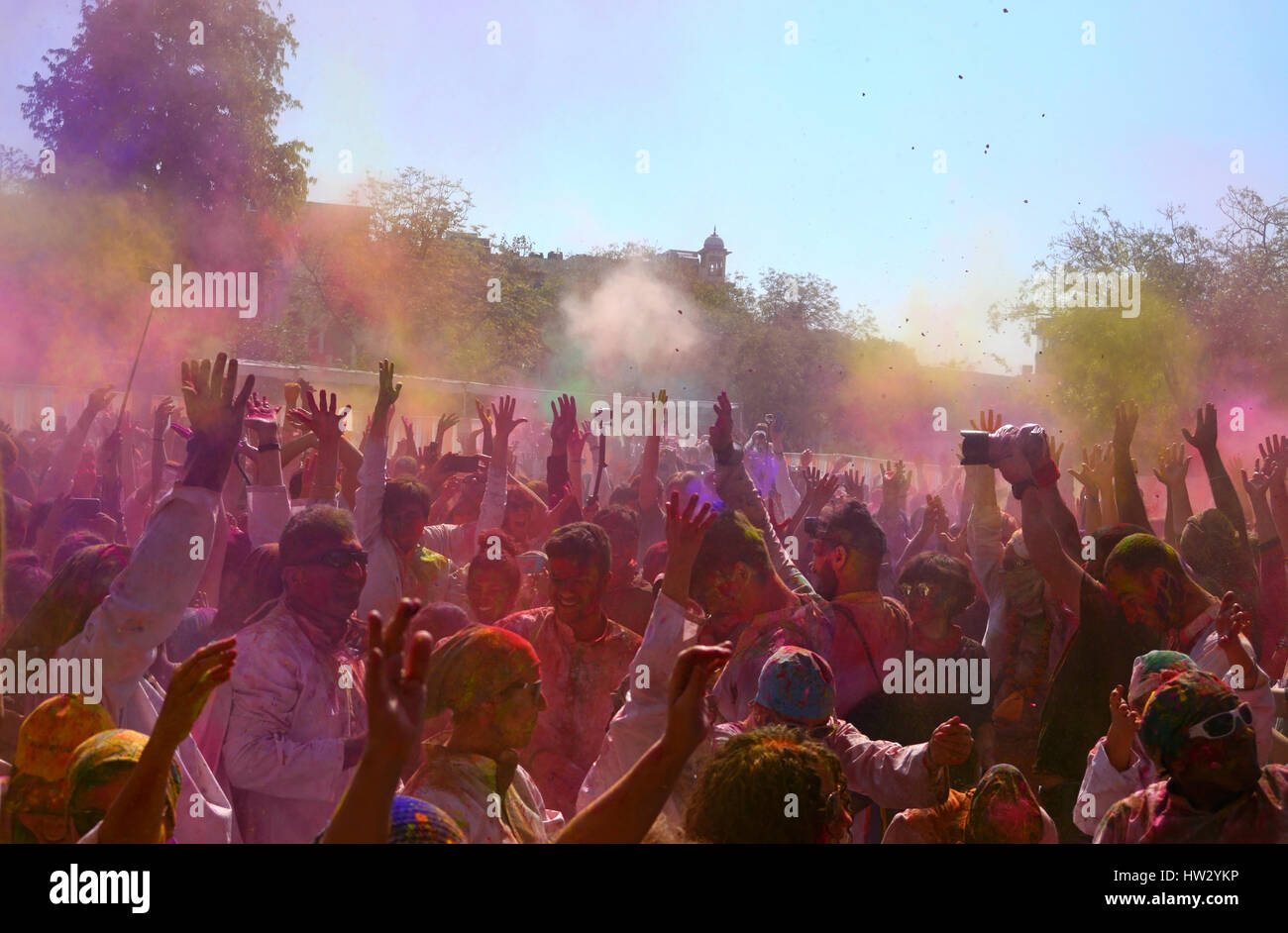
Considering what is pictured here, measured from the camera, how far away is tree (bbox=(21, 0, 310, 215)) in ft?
74.4

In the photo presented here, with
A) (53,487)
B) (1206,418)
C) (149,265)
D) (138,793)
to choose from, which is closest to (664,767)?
(138,793)

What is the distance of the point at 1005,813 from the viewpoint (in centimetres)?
297

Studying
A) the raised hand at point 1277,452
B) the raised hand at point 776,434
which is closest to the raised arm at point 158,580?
the raised hand at point 1277,452

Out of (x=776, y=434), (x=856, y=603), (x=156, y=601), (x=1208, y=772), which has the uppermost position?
(x=776, y=434)

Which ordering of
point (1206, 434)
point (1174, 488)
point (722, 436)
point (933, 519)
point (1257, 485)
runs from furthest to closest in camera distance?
point (933, 519)
point (1174, 488)
point (1257, 485)
point (1206, 434)
point (722, 436)

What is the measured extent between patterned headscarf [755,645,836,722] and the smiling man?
3.05 feet

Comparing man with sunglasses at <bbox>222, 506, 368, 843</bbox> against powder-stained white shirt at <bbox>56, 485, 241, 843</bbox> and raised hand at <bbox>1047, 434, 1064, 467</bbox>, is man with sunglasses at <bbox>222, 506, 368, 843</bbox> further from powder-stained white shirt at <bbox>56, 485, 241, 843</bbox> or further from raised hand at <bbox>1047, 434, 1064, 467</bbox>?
raised hand at <bbox>1047, 434, 1064, 467</bbox>

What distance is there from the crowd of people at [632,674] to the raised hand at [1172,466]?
74 cm

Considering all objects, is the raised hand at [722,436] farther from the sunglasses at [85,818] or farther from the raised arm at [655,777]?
the sunglasses at [85,818]

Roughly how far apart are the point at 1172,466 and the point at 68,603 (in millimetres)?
5776

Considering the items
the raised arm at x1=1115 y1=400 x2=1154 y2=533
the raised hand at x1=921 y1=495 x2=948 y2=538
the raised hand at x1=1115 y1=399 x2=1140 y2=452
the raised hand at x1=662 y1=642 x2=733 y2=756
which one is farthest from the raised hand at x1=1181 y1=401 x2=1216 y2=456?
the raised hand at x1=662 y1=642 x2=733 y2=756

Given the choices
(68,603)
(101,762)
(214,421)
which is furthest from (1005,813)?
(68,603)

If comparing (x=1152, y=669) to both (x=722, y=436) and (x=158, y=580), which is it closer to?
(x=722, y=436)
